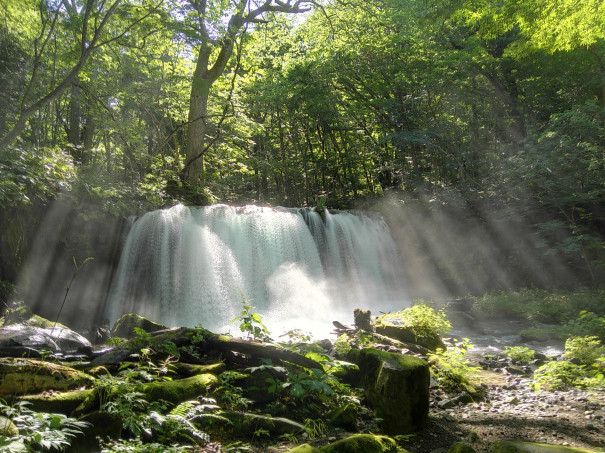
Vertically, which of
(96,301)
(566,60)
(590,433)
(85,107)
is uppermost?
(566,60)

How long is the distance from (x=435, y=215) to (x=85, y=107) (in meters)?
15.2

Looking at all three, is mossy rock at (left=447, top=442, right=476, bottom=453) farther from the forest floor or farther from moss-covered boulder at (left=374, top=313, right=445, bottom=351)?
moss-covered boulder at (left=374, top=313, right=445, bottom=351)

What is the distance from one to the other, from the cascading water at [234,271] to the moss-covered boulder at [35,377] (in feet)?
19.8

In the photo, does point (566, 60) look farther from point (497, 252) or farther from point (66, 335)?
point (66, 335)

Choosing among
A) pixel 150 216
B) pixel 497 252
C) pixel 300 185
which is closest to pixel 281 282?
pixel 150 216

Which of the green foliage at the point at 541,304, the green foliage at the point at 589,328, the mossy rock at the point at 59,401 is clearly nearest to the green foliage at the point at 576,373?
the green foliage at the point at 589,328

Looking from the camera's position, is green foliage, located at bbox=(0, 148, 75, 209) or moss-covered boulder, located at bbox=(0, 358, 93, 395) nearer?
moss-covered boulder, located at bbox=(0, 358, 93, 395)

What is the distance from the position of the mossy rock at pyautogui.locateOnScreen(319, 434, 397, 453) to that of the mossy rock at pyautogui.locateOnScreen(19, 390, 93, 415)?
1.89m

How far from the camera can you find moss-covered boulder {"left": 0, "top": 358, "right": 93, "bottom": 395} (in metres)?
2.73

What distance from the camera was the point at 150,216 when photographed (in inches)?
442

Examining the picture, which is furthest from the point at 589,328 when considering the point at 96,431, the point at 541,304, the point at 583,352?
the point at 96,431

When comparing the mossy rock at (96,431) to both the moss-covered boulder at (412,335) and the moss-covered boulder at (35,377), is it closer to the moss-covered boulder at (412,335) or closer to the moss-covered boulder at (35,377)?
the moss-covered boulder at (35,377)

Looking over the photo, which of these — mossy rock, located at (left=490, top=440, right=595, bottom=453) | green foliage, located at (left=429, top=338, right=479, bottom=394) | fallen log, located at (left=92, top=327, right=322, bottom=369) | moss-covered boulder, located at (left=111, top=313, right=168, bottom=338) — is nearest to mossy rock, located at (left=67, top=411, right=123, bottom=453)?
fallen log, located at (left=92, top=327, right=322, bottom=369)

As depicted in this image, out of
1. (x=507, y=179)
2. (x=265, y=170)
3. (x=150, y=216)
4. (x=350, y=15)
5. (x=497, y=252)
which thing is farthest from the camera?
(x=265, y=170)
